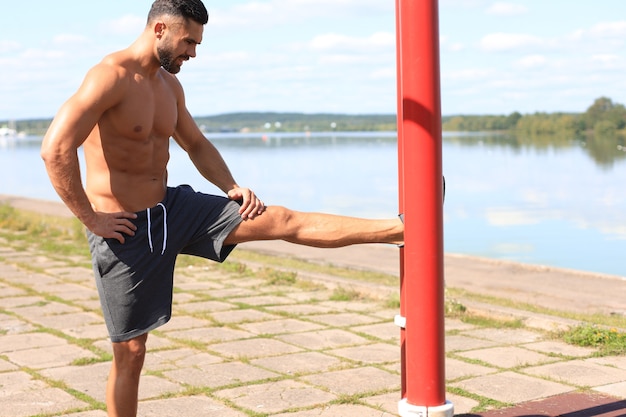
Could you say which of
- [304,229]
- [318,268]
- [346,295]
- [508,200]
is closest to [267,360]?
[304,229]

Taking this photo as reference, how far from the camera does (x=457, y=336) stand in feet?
22.4

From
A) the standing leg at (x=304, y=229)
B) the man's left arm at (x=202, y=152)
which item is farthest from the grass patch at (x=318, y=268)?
the standing leg at (x=304, y=229)

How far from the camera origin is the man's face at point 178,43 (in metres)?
4.02

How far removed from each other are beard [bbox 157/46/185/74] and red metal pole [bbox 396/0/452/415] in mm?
993

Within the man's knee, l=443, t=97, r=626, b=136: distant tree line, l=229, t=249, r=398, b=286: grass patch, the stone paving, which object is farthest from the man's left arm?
l=443, t=97, r=626, b=136: distant tree line

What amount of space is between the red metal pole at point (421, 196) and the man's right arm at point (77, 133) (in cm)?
126

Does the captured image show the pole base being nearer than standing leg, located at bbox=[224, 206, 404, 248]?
Yes

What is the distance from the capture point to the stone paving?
5.14 metres

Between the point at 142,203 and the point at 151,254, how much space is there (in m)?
0.24

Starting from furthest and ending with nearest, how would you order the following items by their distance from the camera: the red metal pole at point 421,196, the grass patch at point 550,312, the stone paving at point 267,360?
the grass patch at point 550,312 < the stone paving at point 267,360 < the red metal pole at point 421,196

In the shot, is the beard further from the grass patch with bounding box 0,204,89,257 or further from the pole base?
the grass patch with bounding box 0,204,89,257

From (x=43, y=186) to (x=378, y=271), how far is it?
3150 cm

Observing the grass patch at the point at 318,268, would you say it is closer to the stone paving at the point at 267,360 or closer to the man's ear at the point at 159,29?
the stone paving at the point at 267,360

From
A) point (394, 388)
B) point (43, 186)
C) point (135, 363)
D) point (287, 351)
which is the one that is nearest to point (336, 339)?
point (287, 351)
